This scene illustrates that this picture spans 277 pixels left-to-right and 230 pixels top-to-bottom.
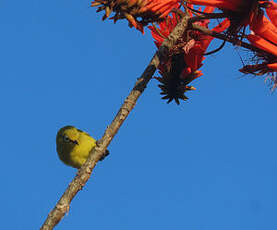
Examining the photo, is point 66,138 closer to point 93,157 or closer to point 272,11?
point 93,157

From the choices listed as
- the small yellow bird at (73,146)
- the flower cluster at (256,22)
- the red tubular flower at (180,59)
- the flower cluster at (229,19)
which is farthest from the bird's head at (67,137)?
the flower cluster at (256,22)

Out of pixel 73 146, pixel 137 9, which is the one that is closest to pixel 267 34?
pixel 137 9

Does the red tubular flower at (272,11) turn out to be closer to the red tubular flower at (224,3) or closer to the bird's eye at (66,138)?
the red tubular flower at (224,3)

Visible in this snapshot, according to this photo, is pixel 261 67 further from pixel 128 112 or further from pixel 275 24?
pixel 128 112

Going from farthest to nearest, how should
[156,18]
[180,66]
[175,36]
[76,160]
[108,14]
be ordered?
[76,160] < [180,66] < [175,36] < [156,18] < [108,14]

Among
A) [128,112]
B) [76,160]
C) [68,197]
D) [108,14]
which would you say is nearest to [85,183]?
[68,197]

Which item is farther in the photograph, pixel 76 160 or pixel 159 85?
pixel 76 160

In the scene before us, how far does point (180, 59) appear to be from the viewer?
4570 millimetres

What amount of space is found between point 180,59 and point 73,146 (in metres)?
3.42

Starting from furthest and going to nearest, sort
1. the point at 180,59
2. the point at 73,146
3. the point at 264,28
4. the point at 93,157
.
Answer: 1. the point at 73,146
2. the point at 180,59
3. the point at 93,157
4. the point at 264,28

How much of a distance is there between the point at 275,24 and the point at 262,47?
241mm

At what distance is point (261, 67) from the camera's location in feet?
12.7

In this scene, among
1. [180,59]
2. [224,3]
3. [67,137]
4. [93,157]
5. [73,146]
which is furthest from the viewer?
[67,137]

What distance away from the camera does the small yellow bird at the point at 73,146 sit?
23.9 ft
